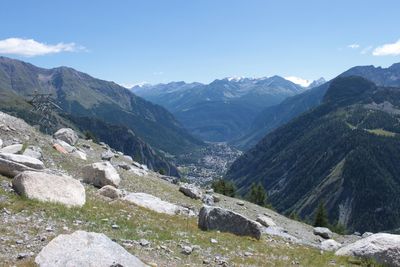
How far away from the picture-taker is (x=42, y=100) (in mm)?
85375

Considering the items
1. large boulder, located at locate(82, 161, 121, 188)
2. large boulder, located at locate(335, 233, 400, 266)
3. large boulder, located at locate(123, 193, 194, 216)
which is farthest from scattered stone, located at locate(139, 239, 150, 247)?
large boulder, located at locate(82, 161, 121, 188)

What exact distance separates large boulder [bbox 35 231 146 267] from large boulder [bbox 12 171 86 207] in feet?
30.3

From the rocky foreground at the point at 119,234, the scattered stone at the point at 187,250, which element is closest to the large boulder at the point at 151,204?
the rocky foreground at the point at 119,234

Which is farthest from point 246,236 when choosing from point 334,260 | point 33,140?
point 33,140

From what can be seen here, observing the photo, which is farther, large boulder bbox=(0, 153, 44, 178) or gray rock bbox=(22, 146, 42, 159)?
gray rock bbox=(22, 146, 42, 159)

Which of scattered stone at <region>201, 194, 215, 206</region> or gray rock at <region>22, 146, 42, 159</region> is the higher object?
gray rock at <region>22, 146, 42, 159</region>

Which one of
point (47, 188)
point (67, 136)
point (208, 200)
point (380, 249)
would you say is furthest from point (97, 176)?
point (67, 136)

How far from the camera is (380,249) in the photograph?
29188 mm

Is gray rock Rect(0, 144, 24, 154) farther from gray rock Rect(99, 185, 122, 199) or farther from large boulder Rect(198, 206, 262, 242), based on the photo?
large boulder Rect(198, 206, 262, 242)

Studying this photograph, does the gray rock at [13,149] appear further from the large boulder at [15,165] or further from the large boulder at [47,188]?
the large boulder at [47,188]

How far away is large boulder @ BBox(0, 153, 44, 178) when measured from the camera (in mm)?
33688

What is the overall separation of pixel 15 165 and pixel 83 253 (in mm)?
17840

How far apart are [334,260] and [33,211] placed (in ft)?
65.2

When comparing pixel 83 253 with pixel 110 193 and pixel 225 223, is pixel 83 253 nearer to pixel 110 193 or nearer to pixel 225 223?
pixel 225 223
